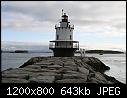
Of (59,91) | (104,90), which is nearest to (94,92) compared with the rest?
(104,90)

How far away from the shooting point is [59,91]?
4.68m

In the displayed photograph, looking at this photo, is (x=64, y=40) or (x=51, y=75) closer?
(x=51, y=75)

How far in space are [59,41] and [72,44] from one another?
112 cm

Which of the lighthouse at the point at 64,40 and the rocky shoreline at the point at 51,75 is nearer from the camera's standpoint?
the rocky shoreline at the point at 51,75

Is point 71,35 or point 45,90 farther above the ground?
point 71,35

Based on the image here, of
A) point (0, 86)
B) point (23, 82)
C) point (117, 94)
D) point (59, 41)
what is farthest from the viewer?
point (59, 41)

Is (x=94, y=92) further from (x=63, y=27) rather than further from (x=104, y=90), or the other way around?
Answer: (x=63, y=27)

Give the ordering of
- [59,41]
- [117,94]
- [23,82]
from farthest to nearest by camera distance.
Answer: [59,41] → [23,82] → [117,94]

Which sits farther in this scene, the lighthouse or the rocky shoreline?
the lighthouse

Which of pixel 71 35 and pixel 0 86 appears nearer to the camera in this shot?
pixel 0 86

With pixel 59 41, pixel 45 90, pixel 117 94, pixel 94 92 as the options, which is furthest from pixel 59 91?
pixel 59 41

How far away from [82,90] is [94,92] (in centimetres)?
20

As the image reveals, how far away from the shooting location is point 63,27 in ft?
72.5

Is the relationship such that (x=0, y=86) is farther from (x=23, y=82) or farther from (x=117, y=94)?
(x=117, y=94)
